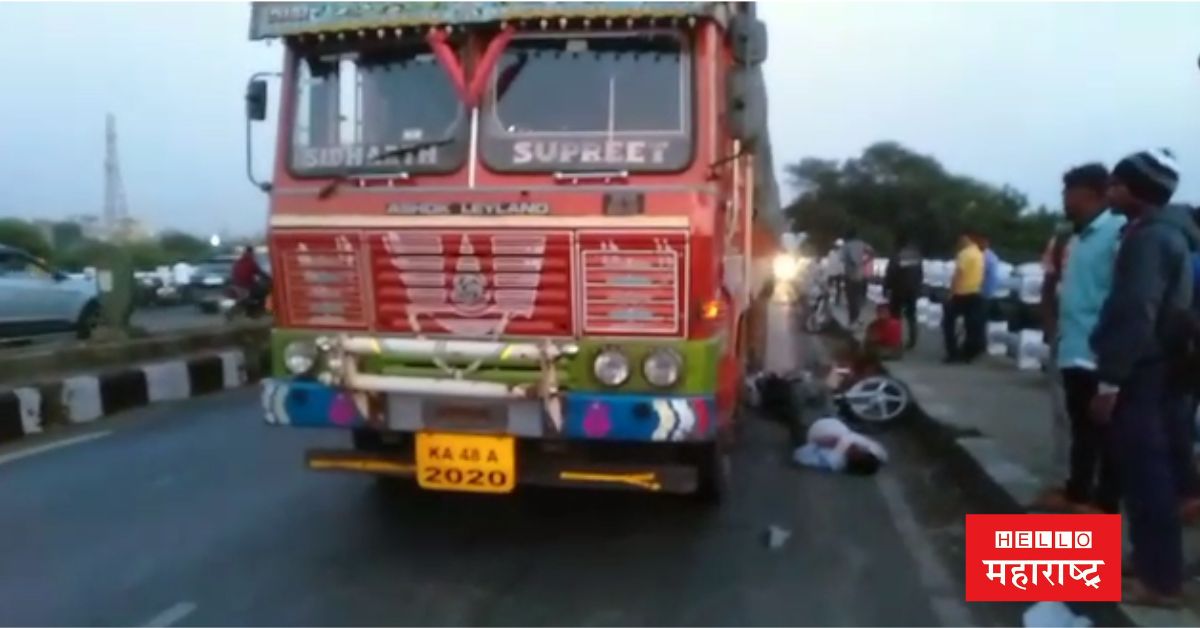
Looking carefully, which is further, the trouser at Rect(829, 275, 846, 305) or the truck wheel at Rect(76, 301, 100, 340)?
the trouser at Rect(829, 275, 846, 305)

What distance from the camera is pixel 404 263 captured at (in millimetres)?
6957

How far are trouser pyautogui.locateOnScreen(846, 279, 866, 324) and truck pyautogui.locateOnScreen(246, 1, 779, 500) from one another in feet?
48.8

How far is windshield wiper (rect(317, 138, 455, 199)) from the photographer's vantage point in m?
7.09

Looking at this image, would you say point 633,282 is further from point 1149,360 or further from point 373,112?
point 1149,360

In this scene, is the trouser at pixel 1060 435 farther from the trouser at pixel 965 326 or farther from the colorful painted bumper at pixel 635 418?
the trouser at pixel 965 326

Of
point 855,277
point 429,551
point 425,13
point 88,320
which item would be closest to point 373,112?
point 425,13

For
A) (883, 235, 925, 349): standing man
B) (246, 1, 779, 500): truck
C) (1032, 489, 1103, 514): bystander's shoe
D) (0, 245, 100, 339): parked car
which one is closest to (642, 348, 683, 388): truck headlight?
(246, 1, 779, 500): truck

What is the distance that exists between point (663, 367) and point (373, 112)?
1930mm

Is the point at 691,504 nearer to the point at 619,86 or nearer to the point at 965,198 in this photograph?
the point at 619,86

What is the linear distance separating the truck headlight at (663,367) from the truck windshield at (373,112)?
1.32 m

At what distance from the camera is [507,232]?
6.79m

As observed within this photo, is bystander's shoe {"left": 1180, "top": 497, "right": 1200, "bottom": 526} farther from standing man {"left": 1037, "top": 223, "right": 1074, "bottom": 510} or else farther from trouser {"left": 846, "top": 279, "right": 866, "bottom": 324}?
trouser {"left": 846, "top": 279, "right": 866, "bottom": 324}

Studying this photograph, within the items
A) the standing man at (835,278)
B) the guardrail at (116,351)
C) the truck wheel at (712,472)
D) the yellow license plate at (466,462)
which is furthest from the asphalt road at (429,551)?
the standing man at (835,278)

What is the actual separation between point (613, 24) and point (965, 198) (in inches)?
2101
